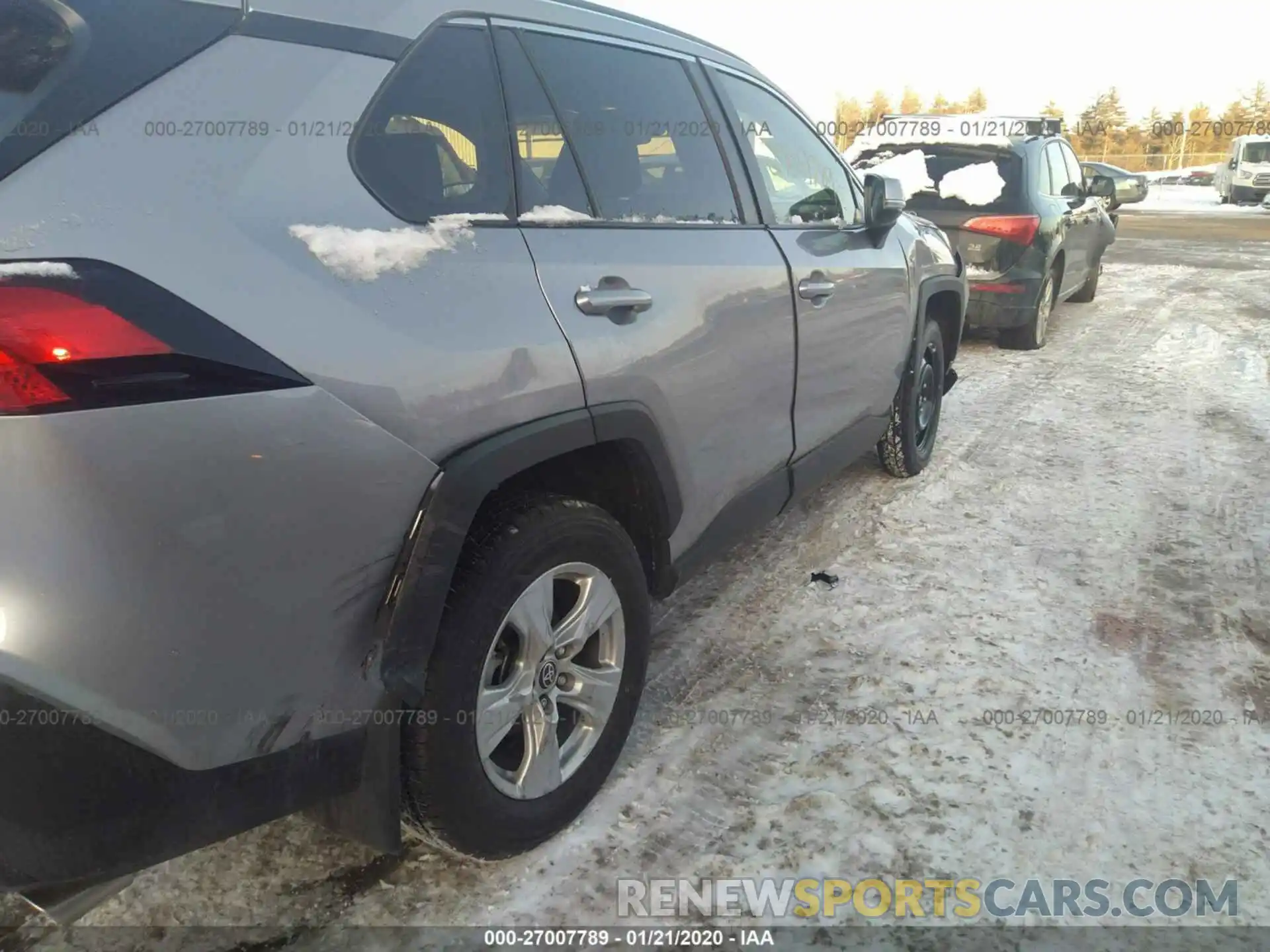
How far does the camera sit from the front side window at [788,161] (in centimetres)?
328

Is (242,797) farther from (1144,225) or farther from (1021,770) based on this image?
(1144,225)

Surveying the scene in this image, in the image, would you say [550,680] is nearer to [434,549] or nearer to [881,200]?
[434,549]

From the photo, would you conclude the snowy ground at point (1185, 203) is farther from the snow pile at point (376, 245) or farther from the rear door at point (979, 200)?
the snow pile at point (376, 245)

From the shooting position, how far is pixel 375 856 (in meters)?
2.24

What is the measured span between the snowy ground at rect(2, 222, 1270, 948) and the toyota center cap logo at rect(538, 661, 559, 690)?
0.41 meters

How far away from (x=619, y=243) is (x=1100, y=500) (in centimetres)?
320

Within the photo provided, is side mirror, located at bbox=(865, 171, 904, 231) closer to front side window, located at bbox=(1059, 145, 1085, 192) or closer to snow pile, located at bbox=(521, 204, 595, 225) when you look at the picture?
snow pile, located at bbox=(521, 204, 595, 225)

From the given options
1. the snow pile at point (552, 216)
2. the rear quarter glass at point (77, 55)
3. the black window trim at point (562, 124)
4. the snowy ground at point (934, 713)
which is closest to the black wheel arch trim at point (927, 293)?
the snowy ground at point (934, 713)

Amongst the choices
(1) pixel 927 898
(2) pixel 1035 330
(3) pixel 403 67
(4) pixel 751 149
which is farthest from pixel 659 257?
(2) pixel 1035 330

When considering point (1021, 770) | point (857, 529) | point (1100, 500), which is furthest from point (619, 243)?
point (1100, 500)

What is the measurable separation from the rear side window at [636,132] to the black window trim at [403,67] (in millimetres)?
167

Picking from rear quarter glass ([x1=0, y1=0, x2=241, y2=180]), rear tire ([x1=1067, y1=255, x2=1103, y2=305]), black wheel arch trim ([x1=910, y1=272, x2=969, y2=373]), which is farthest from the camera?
Result: rear tire ([x1=1067, y1=255, x2=1103, y2=305])

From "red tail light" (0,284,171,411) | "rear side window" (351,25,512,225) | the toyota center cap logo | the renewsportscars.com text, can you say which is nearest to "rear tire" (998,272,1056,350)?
the renewsportscars.com text

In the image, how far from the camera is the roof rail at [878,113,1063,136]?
8055mm
